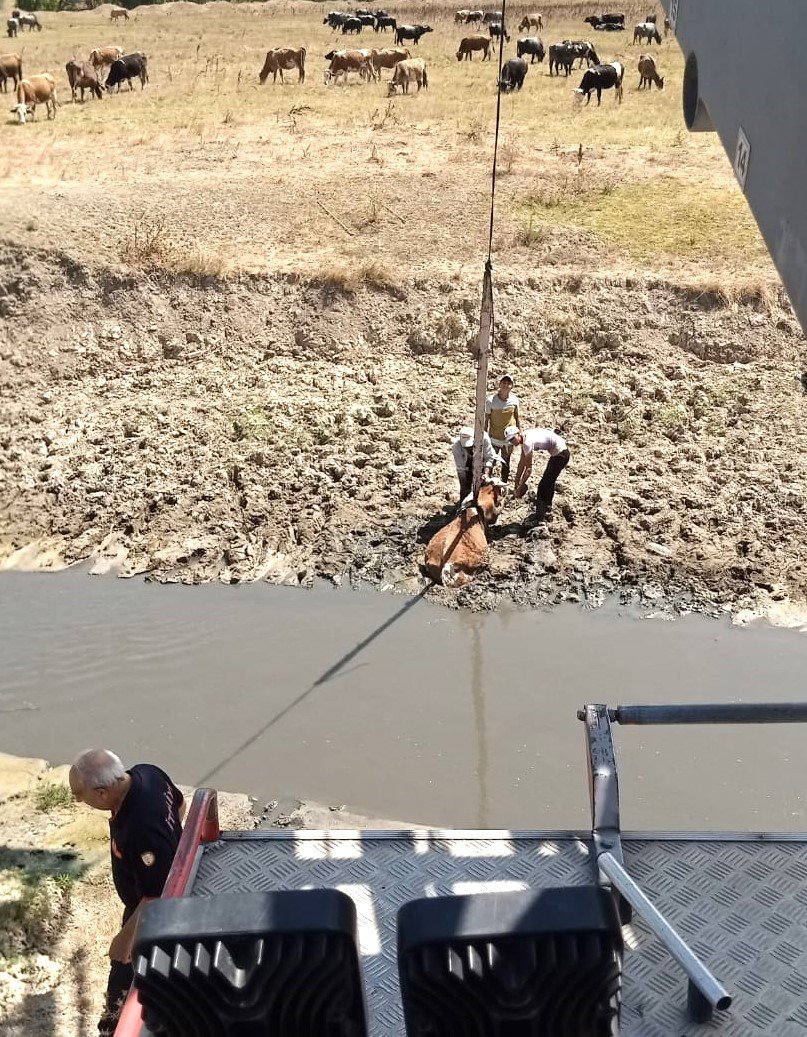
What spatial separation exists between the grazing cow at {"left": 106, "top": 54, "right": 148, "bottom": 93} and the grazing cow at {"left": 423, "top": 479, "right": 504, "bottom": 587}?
1920 centimetres

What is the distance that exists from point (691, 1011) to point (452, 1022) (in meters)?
1.29

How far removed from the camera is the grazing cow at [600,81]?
2294cm

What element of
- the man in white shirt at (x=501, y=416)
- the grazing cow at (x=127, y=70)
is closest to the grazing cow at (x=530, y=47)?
the grazing cow at (x=127, y=70)

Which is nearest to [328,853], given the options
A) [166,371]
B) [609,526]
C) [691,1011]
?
[691,1011]

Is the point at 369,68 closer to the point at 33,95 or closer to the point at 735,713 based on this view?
the point at 33,95

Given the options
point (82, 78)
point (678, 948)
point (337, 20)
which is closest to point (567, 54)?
point (82, 78)

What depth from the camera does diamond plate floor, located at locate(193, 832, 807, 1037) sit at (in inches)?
141

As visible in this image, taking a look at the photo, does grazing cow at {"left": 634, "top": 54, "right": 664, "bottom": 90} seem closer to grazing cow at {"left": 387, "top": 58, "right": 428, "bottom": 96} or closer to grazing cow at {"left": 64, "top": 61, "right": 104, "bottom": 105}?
grazing cow at {"left": 387, "top": 58, "right": 428, "bottom": 96}

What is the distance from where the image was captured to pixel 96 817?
277 inches

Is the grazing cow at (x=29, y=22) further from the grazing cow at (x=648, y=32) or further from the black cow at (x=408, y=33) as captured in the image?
the grazing cow at (x=648, y=32)

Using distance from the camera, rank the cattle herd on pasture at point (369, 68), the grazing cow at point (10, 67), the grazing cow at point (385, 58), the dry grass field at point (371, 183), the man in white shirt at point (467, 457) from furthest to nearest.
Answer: the grazing cow at point (385, 58) → the grazing cow at point (10, 67) → the cattle herd on pasture at point (369, 68) → the dry grass field at point (371, 183) → the man in white shirt at point (467, 457)

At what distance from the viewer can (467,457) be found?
32.4 feet

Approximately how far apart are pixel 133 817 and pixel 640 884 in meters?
2.02

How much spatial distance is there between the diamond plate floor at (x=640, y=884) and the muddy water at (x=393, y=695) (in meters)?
3.05
